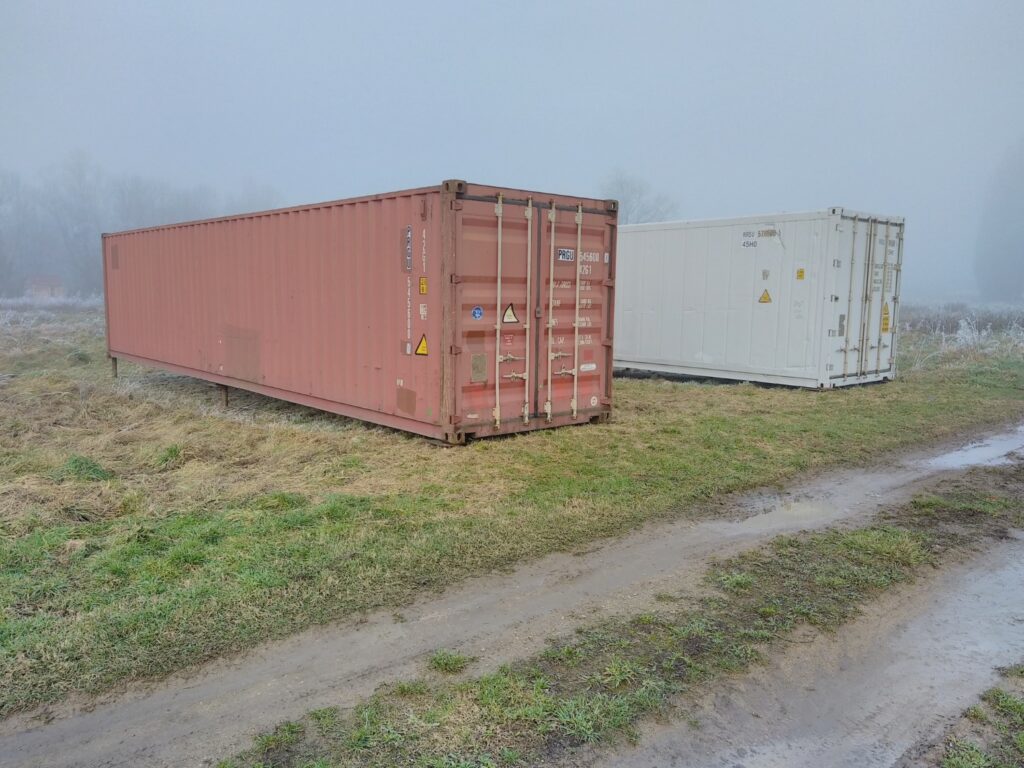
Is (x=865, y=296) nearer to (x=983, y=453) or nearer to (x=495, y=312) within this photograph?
(x=983, y=453)

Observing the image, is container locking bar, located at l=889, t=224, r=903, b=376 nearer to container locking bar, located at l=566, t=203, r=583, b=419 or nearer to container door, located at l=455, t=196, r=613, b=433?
container door, located at l=455, t=196, r=613, b=433

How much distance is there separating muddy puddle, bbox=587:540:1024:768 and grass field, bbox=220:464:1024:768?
0.13m

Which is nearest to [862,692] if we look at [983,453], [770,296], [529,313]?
[529,313]

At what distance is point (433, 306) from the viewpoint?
26.3 ft

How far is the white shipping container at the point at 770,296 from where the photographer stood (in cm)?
1262

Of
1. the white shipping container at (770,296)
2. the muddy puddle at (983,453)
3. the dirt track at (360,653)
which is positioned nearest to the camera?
the dirt track at (360,653)

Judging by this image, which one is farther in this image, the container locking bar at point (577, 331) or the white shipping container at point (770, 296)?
the white shipping container at point (770, 296)

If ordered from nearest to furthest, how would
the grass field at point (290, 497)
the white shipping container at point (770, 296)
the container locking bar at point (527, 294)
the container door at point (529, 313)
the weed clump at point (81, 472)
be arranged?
the grass field at point (290, 497), the weed clump at point (81, 472), the container door at point (529, 313), the container locking bar at point (527, 294), the white shipping container at point (770, 296)

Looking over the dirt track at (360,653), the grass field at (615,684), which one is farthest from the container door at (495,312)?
the grass field at (615,684)

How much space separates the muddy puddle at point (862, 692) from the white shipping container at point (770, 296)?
8.63 meters

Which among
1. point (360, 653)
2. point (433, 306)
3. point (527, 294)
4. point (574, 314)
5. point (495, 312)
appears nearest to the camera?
point (360, 653)

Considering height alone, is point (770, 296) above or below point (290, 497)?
above

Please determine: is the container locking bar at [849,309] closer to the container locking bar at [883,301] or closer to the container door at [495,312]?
the container locking bar at [883,301]

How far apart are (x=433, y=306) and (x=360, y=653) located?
15.5 feet
